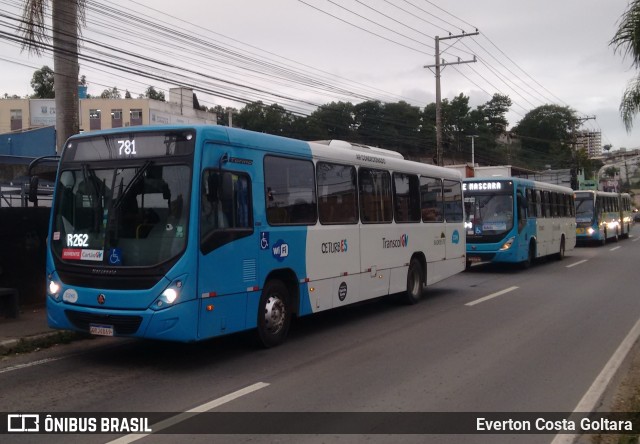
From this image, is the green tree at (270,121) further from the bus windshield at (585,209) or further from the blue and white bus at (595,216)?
the blue and white bus at (595,216)

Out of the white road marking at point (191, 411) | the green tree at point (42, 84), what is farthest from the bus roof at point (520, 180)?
the green tree at point (42, 84)

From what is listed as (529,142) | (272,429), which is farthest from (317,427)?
(529,142)

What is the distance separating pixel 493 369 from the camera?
7762 millimetres

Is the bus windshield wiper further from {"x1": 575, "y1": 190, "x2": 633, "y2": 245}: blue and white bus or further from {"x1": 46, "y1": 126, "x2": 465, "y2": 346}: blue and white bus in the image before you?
{"x1": 575, "y1": 190, "x2": 633, "y2": 245}: blue and white bus

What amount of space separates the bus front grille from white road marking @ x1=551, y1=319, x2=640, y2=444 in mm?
4776

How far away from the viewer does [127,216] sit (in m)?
7.64

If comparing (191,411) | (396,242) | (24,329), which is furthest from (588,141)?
(191,411)

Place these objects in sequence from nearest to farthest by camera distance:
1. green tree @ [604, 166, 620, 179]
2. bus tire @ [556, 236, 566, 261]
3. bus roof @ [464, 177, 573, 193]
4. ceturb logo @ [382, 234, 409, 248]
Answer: ceturb logo @ [382, 234, 409, 248] < bus roof @ [464, 177, 573, 193] < bus tire @ [556, 236, 566, 261] < green tree @ [604, 166, 620, 179]

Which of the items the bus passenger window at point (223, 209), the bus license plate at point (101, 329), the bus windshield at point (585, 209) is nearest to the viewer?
the bus license plate at point (101, 329)

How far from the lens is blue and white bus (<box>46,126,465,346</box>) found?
290 inches

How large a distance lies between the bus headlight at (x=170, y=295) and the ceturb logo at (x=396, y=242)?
5.45 meters

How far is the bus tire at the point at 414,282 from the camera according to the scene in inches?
518

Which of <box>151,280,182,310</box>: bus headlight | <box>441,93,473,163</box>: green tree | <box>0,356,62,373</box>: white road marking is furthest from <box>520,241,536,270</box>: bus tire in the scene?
<box>441,93,473,163</box>: green tree

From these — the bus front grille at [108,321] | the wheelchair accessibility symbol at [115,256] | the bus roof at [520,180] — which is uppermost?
the bus roof at [520,180]
